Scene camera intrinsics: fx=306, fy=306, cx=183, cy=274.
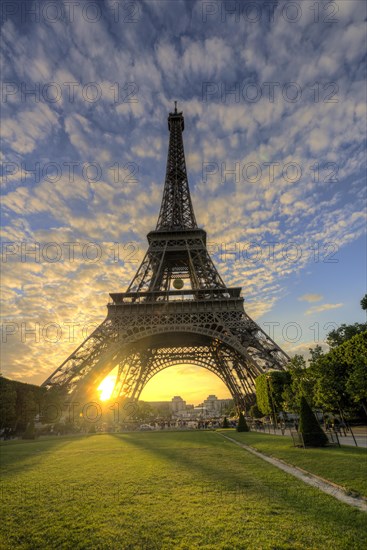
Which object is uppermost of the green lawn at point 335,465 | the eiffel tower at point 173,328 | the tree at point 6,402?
the eiffel tower at point 173,328

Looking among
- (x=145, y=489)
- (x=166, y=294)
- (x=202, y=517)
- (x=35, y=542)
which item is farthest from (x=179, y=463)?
(x=166, y=294)

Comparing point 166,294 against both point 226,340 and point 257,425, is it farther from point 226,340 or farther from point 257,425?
point 257,425

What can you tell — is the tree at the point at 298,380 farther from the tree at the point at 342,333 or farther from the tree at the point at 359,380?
the tree at the point at 342,333

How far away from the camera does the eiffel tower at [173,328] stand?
36.6 meters

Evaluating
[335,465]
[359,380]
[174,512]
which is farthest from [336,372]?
[174,512]

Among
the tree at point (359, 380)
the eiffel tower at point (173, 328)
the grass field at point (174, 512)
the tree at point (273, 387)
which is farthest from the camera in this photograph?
the eiffel tower at point (173, 328)

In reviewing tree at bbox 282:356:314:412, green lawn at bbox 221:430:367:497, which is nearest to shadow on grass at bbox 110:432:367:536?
green lawn at bbox 221:430:367:497

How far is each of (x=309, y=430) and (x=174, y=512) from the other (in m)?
13.8

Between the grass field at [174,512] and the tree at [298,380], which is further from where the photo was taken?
the tree at [298,380]

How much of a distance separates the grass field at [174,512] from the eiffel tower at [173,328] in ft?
85.5

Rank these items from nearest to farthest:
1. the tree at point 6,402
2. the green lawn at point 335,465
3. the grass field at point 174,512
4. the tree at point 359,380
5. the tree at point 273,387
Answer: the grass field at point 174,512 < the green lawn at point 335,465 < the tree at point 359,380 < the tree at point 6,402 < the tree at point 273,387

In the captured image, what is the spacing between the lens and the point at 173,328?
39.4m

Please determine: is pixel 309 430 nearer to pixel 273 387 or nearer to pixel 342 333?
pixel 273 387

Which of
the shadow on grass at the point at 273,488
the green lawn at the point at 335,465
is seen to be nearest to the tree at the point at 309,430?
the green lawn at the point at 335,465
